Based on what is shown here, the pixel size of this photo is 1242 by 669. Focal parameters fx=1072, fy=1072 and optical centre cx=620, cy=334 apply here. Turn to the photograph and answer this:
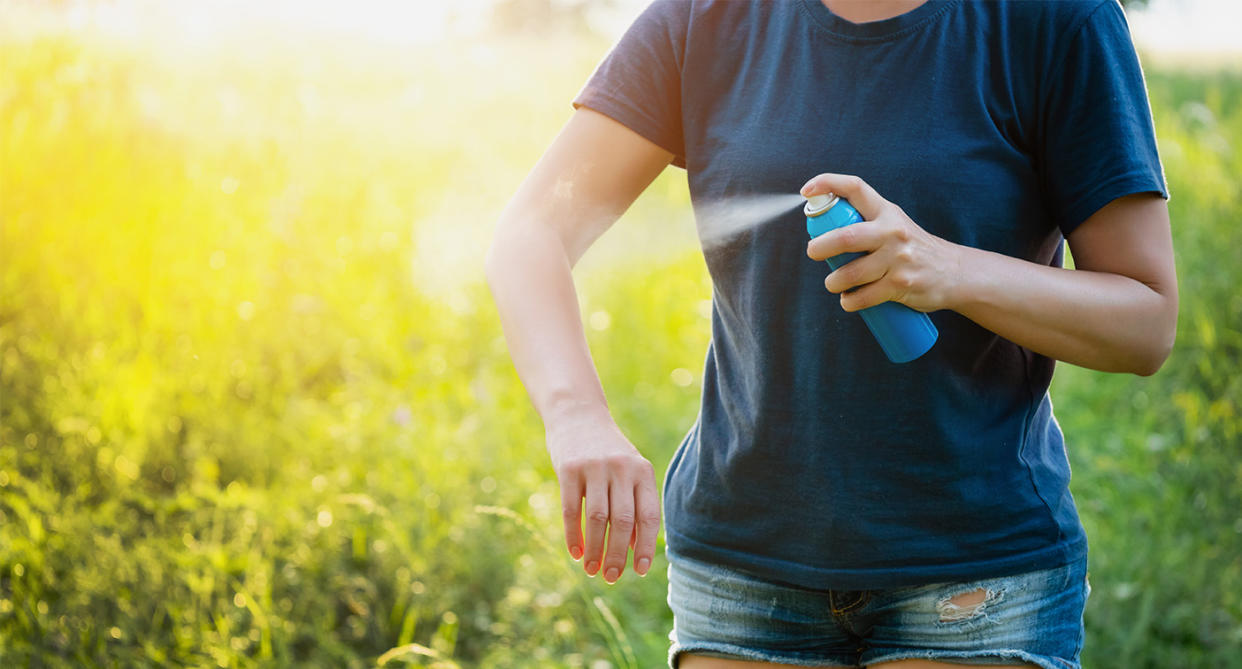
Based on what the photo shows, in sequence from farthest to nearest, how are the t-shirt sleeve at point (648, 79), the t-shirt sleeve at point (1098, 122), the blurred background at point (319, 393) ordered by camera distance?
the blurred background at point (319, 393)
the t-shirt sleeve at point (648, 79)
the t-shirt sleeve at point (1098, 122)

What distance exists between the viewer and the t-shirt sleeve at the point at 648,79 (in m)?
1.42

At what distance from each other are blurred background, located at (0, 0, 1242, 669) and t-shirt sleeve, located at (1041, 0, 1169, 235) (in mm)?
1187

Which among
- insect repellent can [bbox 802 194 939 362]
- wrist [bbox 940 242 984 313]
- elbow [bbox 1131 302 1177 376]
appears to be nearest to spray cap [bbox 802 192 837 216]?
insect repellent can [bbox 802 194 939 362]

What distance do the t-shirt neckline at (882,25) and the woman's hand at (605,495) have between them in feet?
1.82

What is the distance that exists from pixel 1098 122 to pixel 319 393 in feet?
9.99

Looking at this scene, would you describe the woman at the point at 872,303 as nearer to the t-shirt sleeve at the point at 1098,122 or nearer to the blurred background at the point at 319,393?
the t-shirt sleeve at the point at 1098,122

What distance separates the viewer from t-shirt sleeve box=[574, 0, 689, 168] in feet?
4.66

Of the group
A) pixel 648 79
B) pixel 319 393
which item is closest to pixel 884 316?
pixel 648 79

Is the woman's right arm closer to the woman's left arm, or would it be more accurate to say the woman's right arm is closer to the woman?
the woman

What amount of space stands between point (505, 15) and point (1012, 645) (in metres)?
14.7

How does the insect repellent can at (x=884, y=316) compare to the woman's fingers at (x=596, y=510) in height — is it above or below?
above

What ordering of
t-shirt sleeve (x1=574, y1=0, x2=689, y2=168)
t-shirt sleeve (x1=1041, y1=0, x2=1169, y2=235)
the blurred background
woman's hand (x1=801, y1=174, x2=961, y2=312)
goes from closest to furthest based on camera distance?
woman's hand (x1=801, y1=174, x2=961, y2=312), t-shirt sleeve (x1=1041, y1=0, x2=1169, y2=235), t-shirt sleeve (x1=574, y1=0, x2=689, y2=168), the blurred background

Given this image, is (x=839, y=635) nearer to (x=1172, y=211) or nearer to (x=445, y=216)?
(x=445, y=216)

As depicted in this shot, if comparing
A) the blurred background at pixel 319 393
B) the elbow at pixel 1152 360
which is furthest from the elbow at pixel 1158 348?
the blurred background at pixel 319 393
